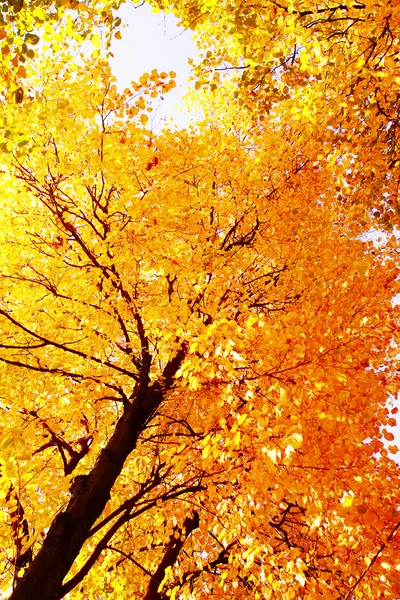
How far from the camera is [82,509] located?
4020 millimetres

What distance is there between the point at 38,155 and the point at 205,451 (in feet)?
13.9

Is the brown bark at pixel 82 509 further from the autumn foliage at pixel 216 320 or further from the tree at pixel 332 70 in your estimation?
the tree at pixel 332 70

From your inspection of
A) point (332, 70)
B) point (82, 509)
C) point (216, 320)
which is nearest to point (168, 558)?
point (82, 509)

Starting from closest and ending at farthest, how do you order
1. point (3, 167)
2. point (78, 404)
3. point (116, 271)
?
point (3, 167), point (116, 271), point (78, 404)

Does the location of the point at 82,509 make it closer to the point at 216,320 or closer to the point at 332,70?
the point at 216,320

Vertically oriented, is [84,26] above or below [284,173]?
below

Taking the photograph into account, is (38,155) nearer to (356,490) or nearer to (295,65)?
(295,65)

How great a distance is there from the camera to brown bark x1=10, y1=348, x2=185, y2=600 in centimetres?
351

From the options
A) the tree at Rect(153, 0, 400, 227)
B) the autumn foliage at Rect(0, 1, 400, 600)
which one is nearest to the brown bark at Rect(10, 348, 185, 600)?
the autumn foliage at Rect(0, 1, 400, 600)

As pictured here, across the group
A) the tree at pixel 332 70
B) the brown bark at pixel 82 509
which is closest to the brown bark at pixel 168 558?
the brown bark at pixel 82 509

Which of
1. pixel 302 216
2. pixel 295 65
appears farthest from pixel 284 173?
pixel 295 65

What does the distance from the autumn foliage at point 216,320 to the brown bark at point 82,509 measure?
2 cm

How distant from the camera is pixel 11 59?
3.32m

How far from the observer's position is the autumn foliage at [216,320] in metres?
3.38
